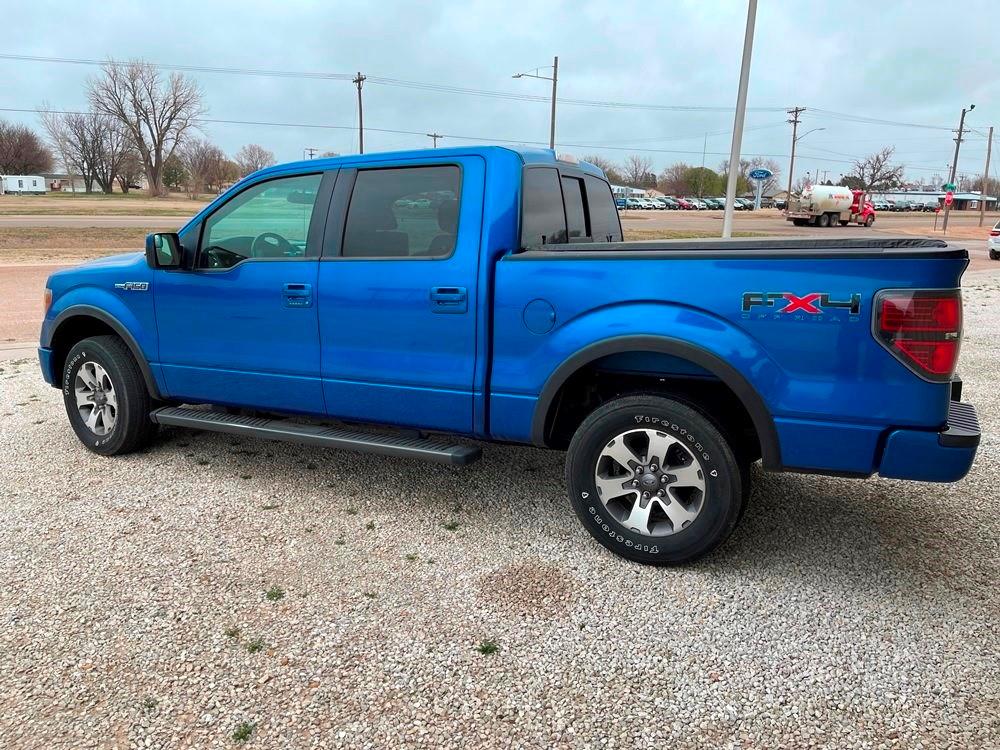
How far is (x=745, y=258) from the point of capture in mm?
3176

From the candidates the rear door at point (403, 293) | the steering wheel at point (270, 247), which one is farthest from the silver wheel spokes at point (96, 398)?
the rear door at point (403, 293)

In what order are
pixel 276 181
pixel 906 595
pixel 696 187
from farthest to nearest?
pixel 696 187
pixel 276 181
pixel 906 595

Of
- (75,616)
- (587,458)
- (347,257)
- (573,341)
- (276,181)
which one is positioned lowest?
(75,616)

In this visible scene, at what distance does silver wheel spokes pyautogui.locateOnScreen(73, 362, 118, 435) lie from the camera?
5.00 metres

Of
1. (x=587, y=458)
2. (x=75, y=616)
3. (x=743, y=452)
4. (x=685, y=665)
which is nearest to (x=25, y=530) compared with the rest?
(x=75, y=616)

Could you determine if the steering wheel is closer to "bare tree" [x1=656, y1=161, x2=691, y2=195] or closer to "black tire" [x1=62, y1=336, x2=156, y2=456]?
"black tire" [x1=62, y1=336, x2=156, y2=456]

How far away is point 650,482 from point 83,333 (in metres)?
4.03

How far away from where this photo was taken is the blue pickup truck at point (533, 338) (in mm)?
3078

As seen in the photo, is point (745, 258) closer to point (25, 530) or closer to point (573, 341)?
point (573, 341)

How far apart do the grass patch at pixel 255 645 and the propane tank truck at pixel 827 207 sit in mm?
47643

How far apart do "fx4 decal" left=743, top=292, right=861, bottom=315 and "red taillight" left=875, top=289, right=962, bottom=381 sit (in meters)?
0.10

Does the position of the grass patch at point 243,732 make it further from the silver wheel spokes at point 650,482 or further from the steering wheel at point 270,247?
the steering wheel at point 270,247

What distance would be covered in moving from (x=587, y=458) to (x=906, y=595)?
1510 millimetres

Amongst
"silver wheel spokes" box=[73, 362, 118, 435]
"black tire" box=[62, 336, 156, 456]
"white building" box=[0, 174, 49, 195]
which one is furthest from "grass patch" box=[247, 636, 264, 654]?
"white building" box=[0, 174, 49, 195]
